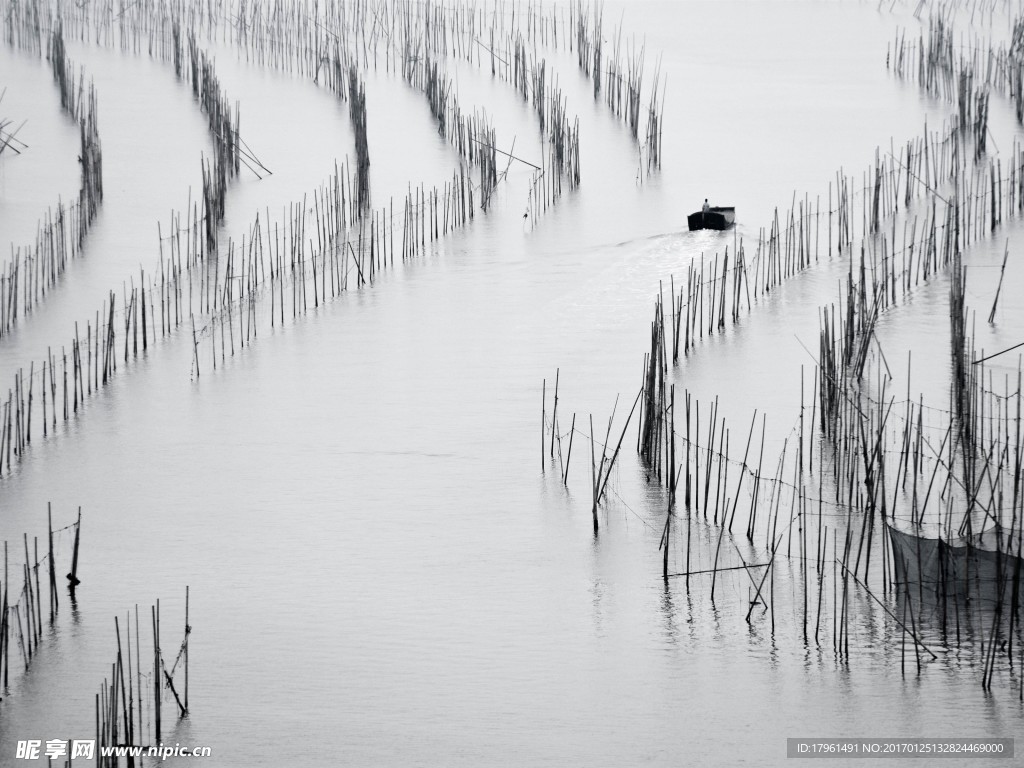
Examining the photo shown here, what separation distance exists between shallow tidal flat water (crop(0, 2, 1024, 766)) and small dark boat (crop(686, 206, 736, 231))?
5cm

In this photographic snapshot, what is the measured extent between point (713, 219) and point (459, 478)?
2499mm

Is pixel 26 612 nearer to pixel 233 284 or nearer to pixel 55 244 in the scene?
pixel 233 284

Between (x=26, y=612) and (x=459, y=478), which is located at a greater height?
(x=459, y=478)

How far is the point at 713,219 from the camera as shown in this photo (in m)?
Result: 5.52

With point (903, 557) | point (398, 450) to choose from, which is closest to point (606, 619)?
point (903, 557)

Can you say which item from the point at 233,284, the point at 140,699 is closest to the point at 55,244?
the point at 233,284

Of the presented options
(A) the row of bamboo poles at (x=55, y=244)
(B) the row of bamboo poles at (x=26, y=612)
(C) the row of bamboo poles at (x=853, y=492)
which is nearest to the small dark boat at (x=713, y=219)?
(C) the row of bamboo poles at (x=853, y=492)

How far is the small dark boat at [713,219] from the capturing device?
550 centimetres

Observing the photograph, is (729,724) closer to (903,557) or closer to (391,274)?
(903,557)

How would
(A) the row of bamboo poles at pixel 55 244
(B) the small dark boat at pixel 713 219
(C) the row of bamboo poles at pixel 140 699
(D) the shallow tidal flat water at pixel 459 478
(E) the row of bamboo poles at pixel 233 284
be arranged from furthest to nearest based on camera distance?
1. (B) the small dark boat at pixel 713 219
2. (A) the row of bamboo poles at pixel 55 244
3. (E) the row of bamboo poles at pixel 233 284
4. (D) the shallow tidal flat water at pixel 459 478
5. (C) the row of bamboo poles at pixel 140 699

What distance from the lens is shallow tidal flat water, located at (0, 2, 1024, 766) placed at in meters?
2.38

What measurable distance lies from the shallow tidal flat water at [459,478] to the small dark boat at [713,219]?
55mm

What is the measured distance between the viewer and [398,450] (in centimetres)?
366

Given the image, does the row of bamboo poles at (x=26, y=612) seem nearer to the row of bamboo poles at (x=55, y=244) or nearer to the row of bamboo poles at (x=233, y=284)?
the row of bamboo poles at (x=233, y=284)
